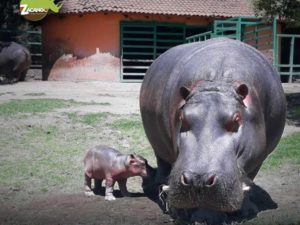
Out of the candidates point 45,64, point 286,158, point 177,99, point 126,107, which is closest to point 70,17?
point 45,64

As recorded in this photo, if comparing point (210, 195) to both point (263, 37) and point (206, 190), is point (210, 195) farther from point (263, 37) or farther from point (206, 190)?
point (263, 37)

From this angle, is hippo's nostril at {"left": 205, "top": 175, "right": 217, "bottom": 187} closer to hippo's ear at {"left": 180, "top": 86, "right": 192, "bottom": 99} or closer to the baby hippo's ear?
hippo's ear at {"left": 180, "top": 86, "right": 192, "bottom": 99}

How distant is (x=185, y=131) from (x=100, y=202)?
178cm

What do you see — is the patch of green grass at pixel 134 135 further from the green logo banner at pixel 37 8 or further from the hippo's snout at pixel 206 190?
the green logo banner at pixel 37 8

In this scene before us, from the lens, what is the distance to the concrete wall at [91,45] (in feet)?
68.8

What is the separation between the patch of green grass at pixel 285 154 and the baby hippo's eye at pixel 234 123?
3017mm

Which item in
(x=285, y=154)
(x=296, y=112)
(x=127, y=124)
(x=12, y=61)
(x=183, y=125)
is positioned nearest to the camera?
(x=183, y=125)

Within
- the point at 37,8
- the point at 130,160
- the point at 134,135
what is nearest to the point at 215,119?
the point at 130,160

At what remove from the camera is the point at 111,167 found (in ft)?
18.4

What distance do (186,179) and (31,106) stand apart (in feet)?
27.8

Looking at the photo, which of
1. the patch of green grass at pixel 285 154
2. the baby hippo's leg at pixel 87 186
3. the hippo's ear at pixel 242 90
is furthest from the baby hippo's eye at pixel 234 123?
the patch of green grass at pixel 285 154

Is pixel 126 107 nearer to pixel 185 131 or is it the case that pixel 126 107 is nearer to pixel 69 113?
pixel 69 113

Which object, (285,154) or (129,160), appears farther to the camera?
(285,154)

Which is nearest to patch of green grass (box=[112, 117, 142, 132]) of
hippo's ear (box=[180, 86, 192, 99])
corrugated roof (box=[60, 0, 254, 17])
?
hippo's ear (box=[180, 86, 192, 99])
